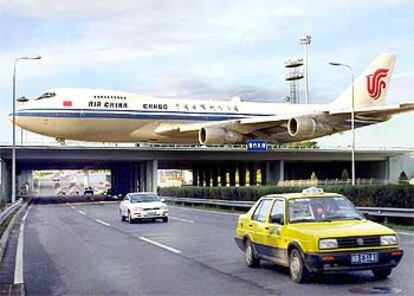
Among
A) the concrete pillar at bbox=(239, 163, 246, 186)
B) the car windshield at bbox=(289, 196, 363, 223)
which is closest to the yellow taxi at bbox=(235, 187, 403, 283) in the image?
the car windshield at bbox=(289, 196, 363, 223)

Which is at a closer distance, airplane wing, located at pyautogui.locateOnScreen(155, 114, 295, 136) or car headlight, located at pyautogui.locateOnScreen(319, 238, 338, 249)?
car headlight, located at pyautogui.locateOnScreen(319, 238, 338, 249)

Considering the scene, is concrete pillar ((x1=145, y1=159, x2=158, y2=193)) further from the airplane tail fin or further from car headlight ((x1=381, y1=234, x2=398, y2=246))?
car headlight ((x1=381, y1=234, x2=398, y2=246))

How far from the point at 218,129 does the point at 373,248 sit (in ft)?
158

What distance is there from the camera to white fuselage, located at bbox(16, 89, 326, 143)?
59.2 m

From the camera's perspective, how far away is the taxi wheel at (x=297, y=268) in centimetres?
1045

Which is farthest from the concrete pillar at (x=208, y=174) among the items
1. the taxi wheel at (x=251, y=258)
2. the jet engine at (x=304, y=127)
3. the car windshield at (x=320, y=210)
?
the car windshield at (x=320, y=210)

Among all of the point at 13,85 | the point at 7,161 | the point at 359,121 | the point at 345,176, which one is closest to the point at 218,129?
the point at 359,121

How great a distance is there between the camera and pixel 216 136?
57.7 m

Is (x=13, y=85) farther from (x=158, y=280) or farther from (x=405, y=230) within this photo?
(x=158, y=280)

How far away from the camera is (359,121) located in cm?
6222

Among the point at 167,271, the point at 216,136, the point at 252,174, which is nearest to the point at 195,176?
the point at 252,174

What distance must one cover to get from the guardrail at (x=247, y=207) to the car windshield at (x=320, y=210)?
11150mm

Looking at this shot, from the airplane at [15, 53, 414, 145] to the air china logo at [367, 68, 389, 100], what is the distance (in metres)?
0.21

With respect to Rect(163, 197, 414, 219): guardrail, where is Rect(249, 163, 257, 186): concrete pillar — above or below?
above
